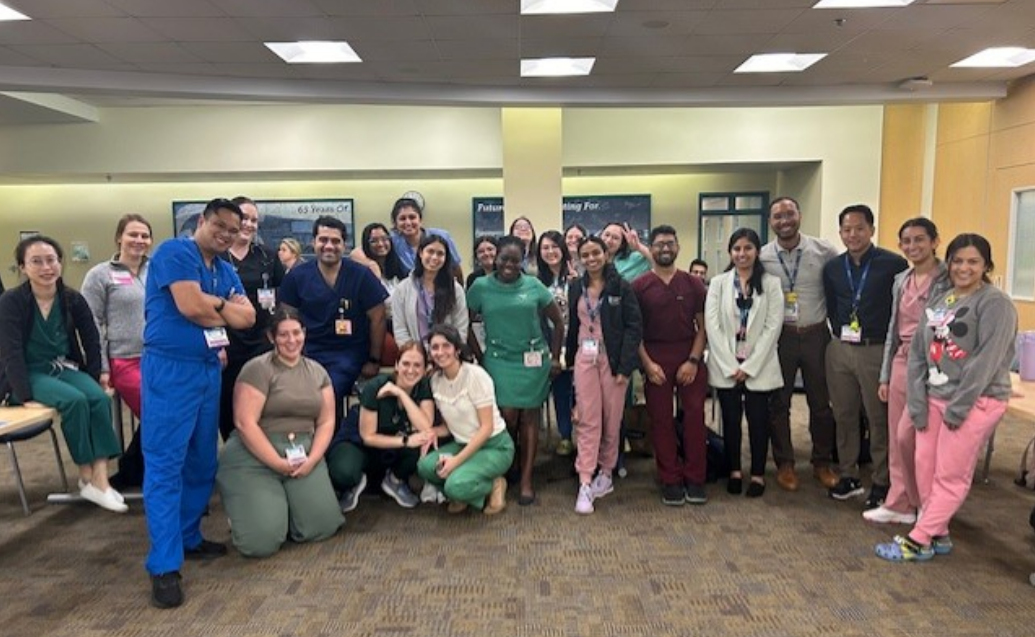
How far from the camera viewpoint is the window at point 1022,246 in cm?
625

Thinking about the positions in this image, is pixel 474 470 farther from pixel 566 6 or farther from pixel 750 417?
pixel 566 6

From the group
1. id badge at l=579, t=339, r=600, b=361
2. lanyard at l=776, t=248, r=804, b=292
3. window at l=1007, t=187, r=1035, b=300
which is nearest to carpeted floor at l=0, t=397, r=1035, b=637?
id badge at l=579, t=339, r=600, b=361

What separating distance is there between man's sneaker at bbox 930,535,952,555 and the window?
477 cm

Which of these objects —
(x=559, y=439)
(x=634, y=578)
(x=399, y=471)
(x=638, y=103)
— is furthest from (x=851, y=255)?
(x=638, y=103)

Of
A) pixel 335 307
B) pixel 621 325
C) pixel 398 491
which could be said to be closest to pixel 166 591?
pixel 398 491

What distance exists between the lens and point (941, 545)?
9.26ft

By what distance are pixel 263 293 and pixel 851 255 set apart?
3.30m

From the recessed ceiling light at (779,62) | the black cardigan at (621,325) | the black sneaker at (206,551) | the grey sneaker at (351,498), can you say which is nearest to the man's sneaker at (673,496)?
the black cardigan at (621,325)

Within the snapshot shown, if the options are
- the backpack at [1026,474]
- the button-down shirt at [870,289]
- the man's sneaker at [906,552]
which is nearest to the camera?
the man's sneaker at [906,552]

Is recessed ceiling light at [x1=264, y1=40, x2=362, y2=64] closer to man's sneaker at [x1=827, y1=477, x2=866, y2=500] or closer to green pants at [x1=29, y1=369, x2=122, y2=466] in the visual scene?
green pants at [x1=29, y1=369, x2=122, y2=466]

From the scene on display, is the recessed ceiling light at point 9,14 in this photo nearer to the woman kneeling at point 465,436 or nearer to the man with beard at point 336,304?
the man with beard at point 336,304

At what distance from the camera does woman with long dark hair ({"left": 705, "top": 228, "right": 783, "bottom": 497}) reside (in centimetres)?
336

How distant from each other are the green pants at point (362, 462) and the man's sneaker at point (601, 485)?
3.32ft

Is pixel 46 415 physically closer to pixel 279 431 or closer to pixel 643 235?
pixel 279 431
